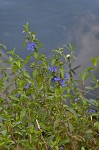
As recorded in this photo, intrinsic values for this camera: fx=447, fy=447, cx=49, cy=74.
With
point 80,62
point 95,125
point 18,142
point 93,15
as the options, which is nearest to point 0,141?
point 18,142

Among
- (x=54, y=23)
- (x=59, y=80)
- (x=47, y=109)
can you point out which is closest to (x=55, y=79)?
(x=59, y=80)

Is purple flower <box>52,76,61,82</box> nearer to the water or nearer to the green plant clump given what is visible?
the green plant clump

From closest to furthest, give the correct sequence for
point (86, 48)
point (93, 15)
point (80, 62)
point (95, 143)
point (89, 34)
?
point (95, 143) → point (80, 62) → point (86, 48) → point (89, 34) → point (93, 15)

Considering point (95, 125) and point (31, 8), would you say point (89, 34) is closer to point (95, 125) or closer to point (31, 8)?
point (31, 8)

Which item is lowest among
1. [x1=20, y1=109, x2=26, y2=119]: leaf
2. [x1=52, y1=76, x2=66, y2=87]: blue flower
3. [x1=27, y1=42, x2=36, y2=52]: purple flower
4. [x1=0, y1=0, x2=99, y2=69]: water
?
[x1=20, y1=109, x2=26, y2=119]: leaf

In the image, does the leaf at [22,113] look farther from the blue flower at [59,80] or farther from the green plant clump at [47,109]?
the blue flower at [59,80]

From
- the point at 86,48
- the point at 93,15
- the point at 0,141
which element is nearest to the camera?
the point at 0,141

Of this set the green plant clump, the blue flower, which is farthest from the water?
the blue flower

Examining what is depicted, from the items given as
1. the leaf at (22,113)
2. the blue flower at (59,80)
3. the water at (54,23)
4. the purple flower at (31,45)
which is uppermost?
the water at (54,23)

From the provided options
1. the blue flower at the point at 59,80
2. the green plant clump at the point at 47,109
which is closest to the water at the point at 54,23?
the green plant clump at the point at 47,109
